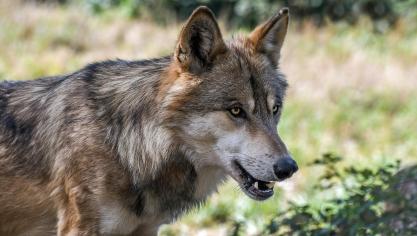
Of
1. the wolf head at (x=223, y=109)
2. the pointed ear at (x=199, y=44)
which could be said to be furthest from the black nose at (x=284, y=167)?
the pointed ear at (x=199, y=44)

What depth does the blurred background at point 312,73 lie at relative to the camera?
7184 mm

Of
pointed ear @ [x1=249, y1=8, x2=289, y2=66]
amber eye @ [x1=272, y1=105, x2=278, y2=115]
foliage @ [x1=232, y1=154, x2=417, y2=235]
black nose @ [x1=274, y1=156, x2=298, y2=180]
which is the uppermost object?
pointed ear @ [x1=249, y1=8, x2=289, y2=66]

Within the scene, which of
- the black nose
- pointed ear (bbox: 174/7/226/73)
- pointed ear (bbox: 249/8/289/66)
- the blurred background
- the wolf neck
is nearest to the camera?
the black nose

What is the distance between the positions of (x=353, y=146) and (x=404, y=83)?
2.78 metres

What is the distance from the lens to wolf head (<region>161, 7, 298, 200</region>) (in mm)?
5004

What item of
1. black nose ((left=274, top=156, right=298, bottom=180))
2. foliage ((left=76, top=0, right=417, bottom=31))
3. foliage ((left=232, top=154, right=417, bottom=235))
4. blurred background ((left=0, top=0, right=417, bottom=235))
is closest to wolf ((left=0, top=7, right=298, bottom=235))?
black nose ((left=274, top=156, right=298, bottom=180))

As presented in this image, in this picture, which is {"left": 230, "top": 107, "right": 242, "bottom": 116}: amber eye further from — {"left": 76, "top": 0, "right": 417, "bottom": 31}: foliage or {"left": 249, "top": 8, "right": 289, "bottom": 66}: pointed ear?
{"left": 76, "top": 0, "right": 417, "bottom": 31}: foliage

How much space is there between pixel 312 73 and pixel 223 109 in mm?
9200

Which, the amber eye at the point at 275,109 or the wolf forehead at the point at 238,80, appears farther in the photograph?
the amber eye at the point at 275,109

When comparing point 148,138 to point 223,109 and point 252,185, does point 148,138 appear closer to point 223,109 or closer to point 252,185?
point 223,109

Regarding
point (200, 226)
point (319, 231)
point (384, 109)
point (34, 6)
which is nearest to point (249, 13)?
point (34, 6)

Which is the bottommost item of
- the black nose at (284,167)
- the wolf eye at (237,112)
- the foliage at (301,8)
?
the foliage at (301,8)

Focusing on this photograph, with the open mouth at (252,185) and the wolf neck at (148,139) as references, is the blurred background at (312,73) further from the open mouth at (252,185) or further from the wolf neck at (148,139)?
the wolf neck at (148,139)

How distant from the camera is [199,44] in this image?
16.9ft
